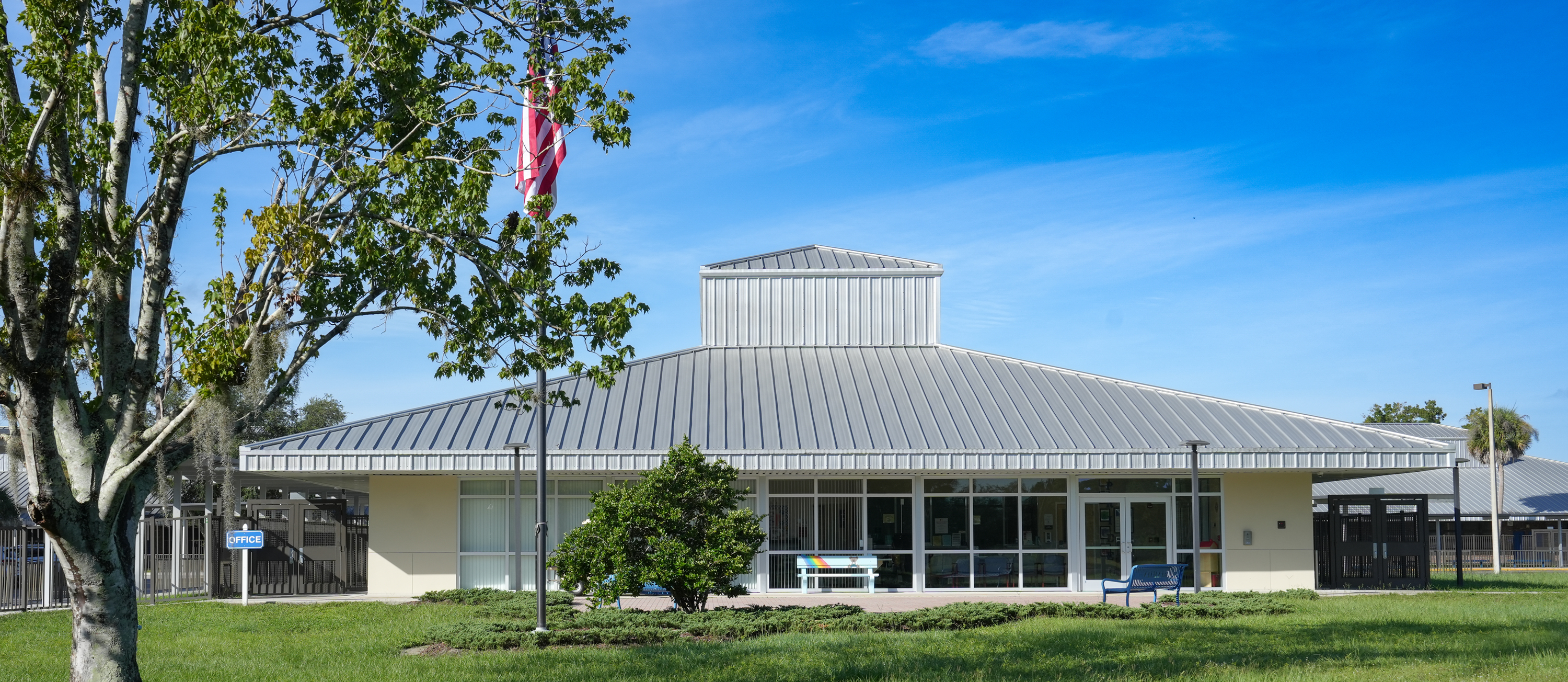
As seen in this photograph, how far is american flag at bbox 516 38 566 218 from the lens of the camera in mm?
12383

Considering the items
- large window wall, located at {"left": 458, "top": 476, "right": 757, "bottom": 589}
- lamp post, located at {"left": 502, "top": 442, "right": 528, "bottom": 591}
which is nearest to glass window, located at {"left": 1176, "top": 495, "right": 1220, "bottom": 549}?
large window wall, located at {"left": 458, "top": 476, "right": 757, "bottom": 589}

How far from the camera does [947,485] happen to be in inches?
1001

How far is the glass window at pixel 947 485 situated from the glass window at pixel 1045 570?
1.93m

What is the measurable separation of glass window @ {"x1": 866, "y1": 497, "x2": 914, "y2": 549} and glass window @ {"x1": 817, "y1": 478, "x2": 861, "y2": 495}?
35cm

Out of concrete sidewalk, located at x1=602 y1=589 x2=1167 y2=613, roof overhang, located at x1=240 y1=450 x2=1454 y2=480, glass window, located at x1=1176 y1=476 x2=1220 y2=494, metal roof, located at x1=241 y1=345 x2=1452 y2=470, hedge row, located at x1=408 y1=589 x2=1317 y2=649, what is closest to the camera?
hedge row, located at x1=408 y1=589 x2=1317 y2=649

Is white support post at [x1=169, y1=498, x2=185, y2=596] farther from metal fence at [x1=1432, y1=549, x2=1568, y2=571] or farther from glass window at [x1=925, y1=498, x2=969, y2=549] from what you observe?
metal fence at [x1=1432, y1=549, x2=1568, y2=571]

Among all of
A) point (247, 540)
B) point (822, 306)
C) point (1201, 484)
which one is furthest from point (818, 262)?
point (247, 540)

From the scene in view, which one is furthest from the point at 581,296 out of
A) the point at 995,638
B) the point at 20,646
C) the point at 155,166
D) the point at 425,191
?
the point at 20,646

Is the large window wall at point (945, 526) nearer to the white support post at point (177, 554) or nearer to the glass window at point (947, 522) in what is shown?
the glass window at point (947, 522)

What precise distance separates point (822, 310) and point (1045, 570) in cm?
915

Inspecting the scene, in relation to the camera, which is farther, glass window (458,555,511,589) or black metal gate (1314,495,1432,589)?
black metal gate (1314,495,1432,589)

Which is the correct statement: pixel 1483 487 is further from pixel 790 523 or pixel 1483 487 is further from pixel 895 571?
pixel 790 523

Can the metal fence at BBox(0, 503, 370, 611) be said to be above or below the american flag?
below

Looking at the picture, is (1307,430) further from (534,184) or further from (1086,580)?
(534,184)
